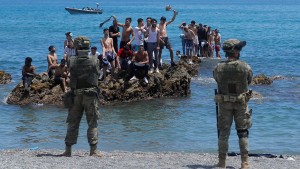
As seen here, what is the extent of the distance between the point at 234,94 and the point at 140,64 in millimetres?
10063

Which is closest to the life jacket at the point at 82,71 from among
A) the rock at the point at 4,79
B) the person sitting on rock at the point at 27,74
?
the person sitting on rock at the point at 27,74

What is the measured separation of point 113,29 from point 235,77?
37.9 feet

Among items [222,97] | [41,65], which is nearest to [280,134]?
[222,97]

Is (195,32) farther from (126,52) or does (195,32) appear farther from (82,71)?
(82,71)

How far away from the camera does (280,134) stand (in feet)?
54.4

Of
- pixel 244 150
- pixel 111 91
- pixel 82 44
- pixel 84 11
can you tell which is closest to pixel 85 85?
pixel 82 44

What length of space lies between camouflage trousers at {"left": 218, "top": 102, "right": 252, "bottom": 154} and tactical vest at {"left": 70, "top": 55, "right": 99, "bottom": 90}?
2268mm

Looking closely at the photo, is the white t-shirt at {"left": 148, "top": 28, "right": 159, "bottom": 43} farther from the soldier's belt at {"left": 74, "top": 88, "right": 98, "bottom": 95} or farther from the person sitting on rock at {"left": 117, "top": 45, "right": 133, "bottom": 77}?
the soldier's belt at {"left": 74, "top": 88, "right": 98, "bottom": 95}

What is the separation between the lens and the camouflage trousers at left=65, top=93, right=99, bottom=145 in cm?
1138

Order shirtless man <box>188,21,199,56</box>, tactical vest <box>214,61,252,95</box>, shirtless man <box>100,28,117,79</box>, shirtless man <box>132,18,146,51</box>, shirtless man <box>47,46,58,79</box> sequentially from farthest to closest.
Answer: shirtless man <box>188,21,199,56</box>, shirtless man <box>132,18,146,51</box>, shirtless man <box>47,46,58,79</box>, shirtless man <box>100,28,117,79</box>, tactical vest <box>214,61,252,95</box>

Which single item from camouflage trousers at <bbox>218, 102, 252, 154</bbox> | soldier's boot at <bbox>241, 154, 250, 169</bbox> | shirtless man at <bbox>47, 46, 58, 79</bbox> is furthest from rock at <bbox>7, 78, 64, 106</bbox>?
soldier's boot at <bbox>241, 154, 250, 169</bbox>

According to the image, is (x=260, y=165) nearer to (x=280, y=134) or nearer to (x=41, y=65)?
(x=280, y=134)

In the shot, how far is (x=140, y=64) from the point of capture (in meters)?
20.4

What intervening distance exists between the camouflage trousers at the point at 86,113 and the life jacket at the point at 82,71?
192 mm
